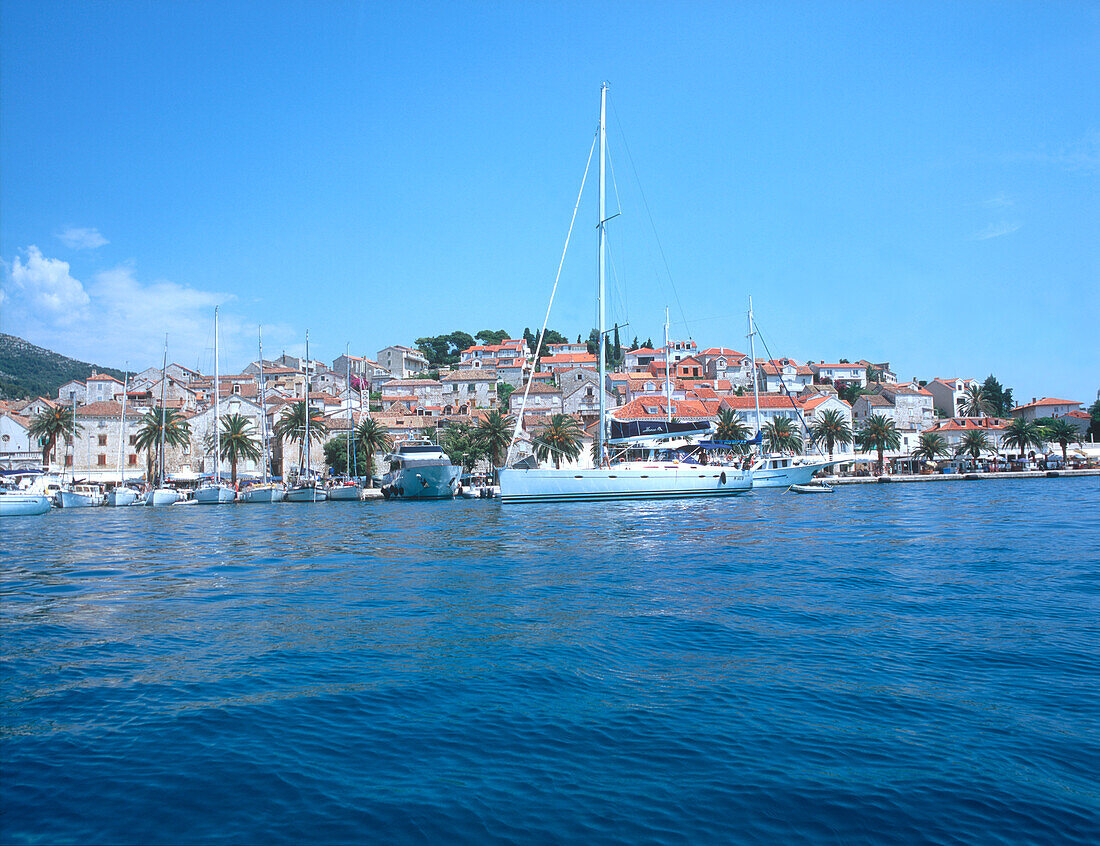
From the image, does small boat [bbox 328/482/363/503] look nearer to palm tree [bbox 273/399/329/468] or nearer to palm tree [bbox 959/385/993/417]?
palm tree [bbox 273/399/329/468]

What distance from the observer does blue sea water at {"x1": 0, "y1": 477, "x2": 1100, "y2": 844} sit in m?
5.21

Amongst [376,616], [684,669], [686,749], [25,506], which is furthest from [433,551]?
[25,506]

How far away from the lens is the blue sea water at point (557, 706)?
521 centimetres

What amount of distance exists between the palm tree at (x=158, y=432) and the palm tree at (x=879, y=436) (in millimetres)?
67064

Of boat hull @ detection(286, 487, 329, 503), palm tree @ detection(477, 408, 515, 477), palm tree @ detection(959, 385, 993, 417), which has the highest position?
palm tree @ detection(959, 385, 993, 417)

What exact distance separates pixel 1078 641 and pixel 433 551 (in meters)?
14.9

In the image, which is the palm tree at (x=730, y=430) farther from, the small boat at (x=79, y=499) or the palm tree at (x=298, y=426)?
the small boat at (x=79, y=499)

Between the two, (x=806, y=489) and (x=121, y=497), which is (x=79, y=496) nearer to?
(x=121, y=497)

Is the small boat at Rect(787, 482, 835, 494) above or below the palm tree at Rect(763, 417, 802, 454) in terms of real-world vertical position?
below

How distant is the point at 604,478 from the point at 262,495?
100 feet

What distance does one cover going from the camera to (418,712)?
715 centimetres

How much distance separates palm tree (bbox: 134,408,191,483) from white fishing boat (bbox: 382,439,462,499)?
19962 mm

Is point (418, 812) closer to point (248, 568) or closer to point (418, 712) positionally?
point (418, 712)

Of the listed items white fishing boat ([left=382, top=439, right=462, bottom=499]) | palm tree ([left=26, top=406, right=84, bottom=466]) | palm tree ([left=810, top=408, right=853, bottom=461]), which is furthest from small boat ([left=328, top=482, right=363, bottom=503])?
palm tree ([left=810, top=408, right=853, bottom=461])
